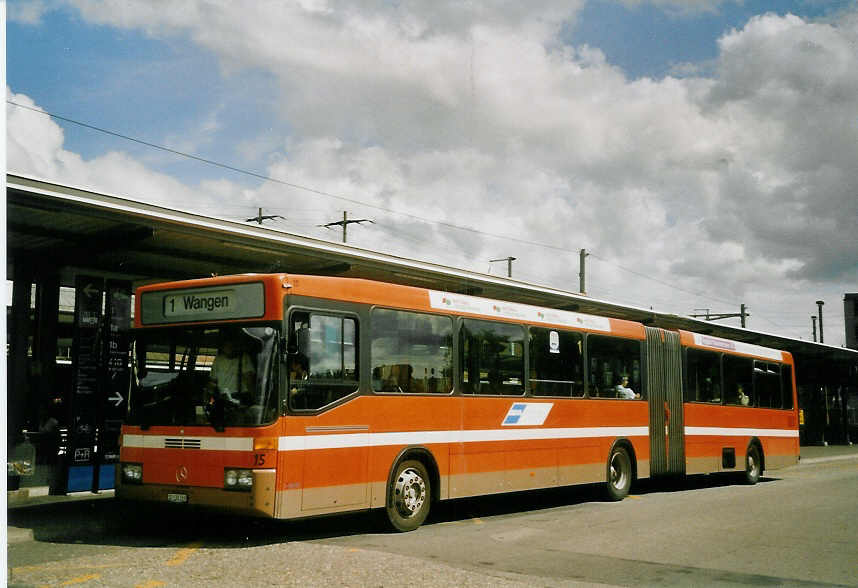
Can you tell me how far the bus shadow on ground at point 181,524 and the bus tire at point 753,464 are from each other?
712 cm

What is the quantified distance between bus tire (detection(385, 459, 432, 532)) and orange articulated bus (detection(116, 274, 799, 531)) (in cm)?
2

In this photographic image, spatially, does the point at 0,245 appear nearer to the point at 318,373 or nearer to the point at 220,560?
the point at 220,560

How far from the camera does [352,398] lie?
34.4 ft

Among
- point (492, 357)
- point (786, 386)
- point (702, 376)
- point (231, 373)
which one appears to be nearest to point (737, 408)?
point (702, 376)

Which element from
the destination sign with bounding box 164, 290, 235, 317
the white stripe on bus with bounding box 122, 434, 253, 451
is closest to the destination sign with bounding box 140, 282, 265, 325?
the destination sign with bounding box 164, 290, 235, 317

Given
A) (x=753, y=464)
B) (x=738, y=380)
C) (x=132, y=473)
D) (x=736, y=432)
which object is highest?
(x=738, y=380)

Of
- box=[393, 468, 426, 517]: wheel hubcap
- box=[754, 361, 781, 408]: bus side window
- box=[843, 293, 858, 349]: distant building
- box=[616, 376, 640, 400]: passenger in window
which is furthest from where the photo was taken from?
box=[843, 293, 858, 349]: distant building

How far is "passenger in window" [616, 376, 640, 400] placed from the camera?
52.7ft

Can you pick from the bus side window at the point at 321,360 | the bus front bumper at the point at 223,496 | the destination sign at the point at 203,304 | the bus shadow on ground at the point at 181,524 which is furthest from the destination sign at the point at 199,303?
the bus shadow on ground at the point at 181,524

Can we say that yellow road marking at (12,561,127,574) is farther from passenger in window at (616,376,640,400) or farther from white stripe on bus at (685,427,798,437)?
white stripe on bus at (685,427,798,437)

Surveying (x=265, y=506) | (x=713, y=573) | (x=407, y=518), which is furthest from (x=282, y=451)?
(x=713, y=573)

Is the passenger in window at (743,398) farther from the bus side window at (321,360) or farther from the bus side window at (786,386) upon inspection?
the bus side window at (321,360)

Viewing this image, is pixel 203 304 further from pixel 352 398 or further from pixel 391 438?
pixel 391 438

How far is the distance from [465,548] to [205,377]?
3.49 meters
